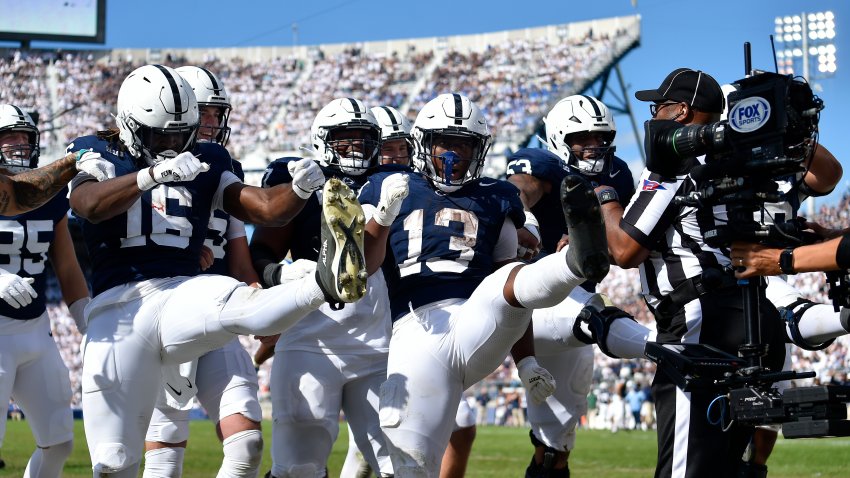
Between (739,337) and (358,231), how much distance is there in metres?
1.61

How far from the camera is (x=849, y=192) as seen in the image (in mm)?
23844

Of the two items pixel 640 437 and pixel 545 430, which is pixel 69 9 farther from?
pixel 545 430

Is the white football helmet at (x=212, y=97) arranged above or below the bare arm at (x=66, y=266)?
above

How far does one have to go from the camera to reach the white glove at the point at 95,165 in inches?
190

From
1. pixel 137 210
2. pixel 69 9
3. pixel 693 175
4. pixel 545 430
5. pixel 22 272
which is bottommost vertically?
pixel 545 430

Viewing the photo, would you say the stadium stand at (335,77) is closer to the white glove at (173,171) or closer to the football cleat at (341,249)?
the white glove at (173,171)

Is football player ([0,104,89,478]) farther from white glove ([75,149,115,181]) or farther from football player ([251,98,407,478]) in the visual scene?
white glove ([75,149,115,181])

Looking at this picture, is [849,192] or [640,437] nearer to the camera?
[640,437]

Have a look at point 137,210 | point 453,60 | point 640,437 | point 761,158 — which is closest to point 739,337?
point 761,158

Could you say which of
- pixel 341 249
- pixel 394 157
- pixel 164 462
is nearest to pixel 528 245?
pixel 394 157

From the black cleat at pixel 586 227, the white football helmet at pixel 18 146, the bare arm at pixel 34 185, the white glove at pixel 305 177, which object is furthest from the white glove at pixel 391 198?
the white football helmet at pixel 18 146

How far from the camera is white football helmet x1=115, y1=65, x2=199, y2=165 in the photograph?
5.13 m

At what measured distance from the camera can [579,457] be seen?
1312cm

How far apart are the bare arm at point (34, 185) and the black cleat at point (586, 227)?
2.26 metres
